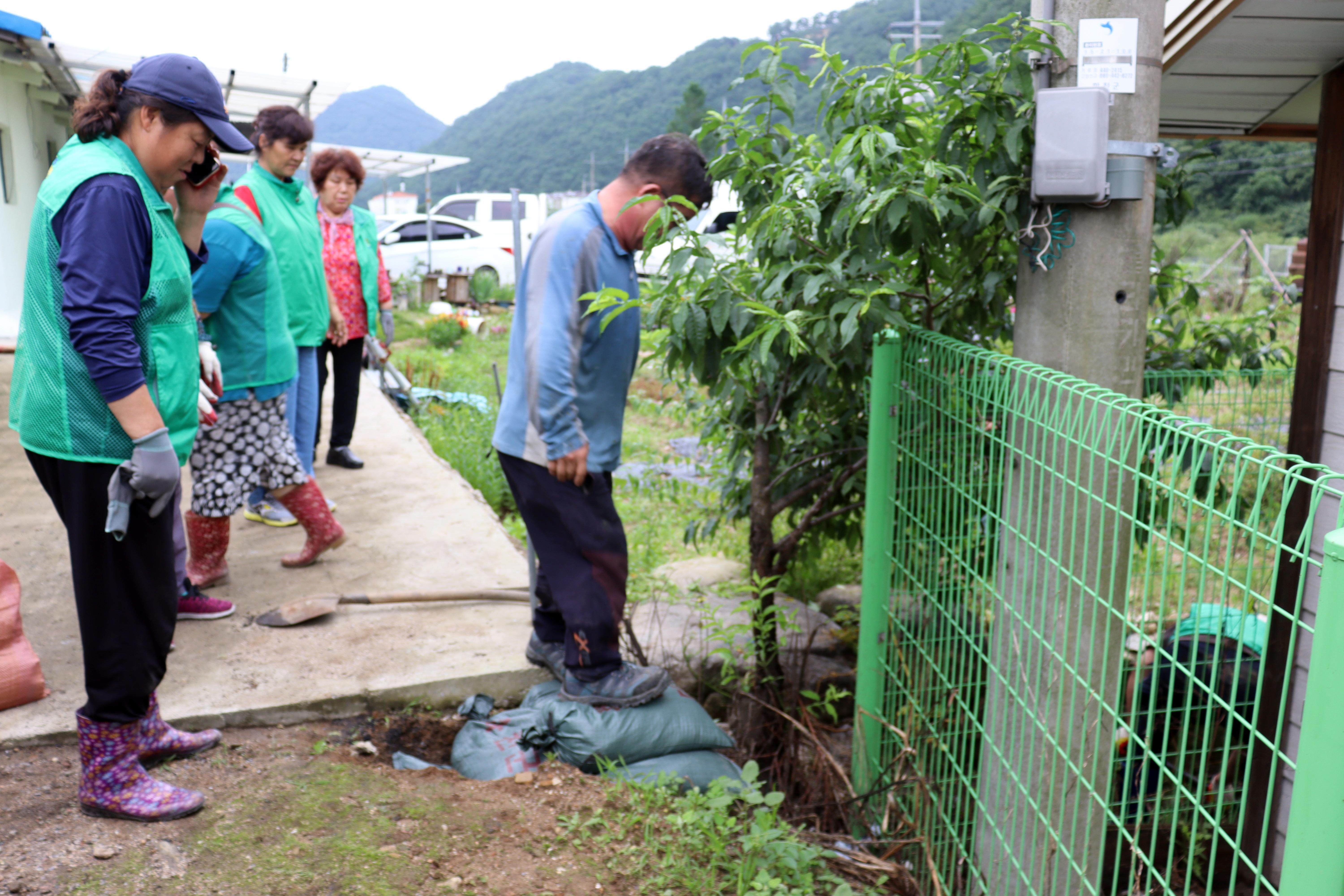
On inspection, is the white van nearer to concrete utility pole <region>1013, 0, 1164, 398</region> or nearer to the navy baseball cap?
the navy baseball cap

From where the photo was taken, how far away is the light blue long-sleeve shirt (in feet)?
8.92

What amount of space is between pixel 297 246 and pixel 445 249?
49.1 feet

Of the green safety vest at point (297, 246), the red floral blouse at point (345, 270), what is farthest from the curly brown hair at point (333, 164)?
the green safety vest at point (297, 246)

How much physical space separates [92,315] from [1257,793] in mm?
3550

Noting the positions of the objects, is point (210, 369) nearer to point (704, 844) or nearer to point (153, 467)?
point (153, 467)

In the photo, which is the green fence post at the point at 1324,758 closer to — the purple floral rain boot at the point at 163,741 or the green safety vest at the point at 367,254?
the purple floral rain boot at the point at 163,741

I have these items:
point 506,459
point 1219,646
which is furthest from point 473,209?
point 1219,646

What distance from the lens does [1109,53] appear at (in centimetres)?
216

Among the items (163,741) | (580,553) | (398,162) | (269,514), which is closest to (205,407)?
(163,741)

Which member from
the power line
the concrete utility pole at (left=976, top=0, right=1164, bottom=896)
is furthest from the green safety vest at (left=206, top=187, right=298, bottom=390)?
the power line

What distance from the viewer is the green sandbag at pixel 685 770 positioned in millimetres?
2717

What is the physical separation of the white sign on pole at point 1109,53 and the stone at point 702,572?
2705 millimetres

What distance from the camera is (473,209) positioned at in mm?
22812

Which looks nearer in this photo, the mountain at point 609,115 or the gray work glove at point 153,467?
the gray work glove at point 153,467
